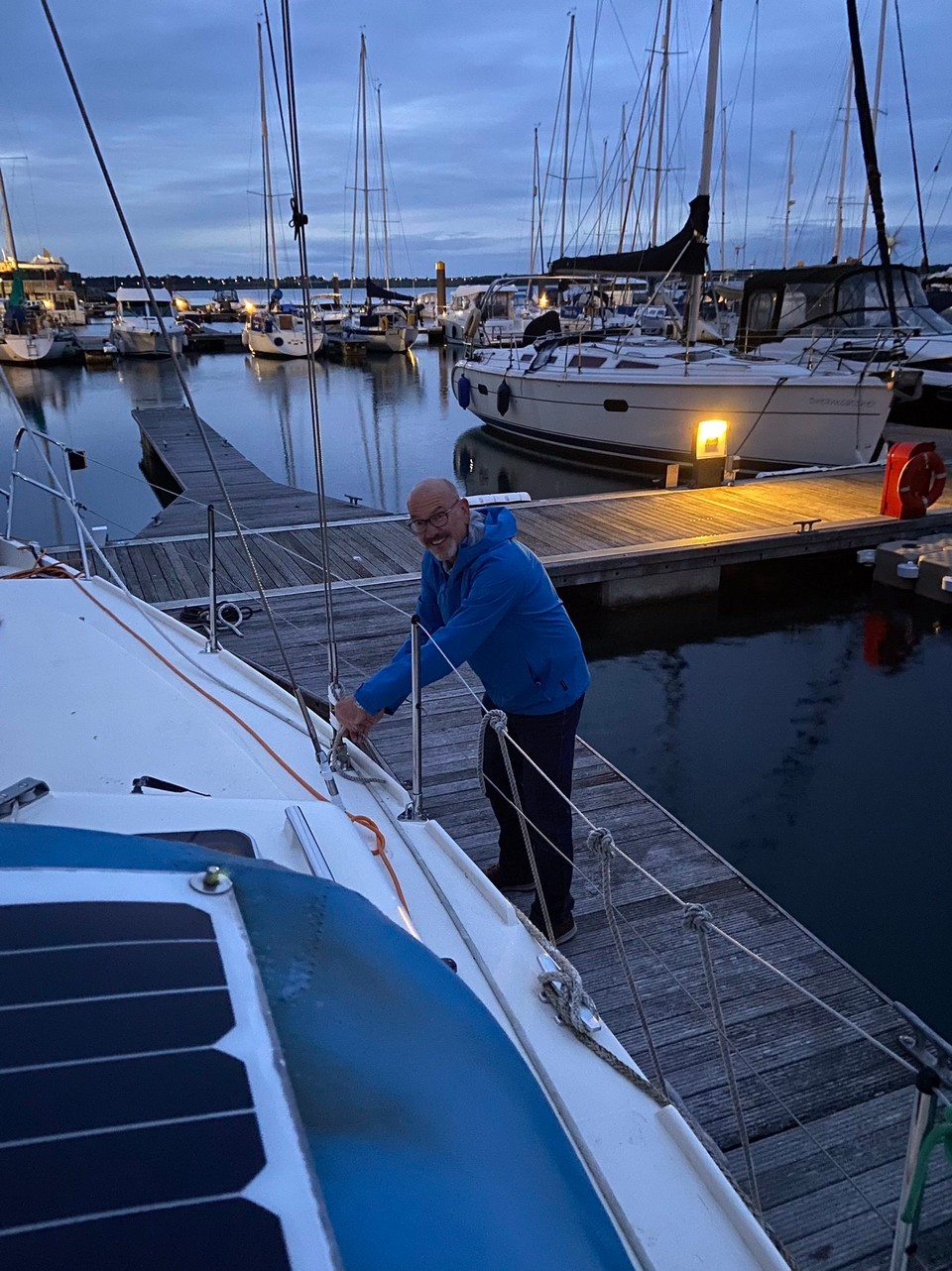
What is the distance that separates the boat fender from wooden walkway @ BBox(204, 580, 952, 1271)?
12793 millimetres

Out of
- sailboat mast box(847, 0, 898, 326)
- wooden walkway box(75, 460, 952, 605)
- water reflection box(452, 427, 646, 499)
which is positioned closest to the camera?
wooden walkway box(75, 460, 952, 605)

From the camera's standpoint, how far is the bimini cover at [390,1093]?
1.01m

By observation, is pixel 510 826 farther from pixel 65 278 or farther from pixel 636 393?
pixel 65 278

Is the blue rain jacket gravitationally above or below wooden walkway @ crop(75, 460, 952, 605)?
above

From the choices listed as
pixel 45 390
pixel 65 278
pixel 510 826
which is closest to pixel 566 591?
pixel 510 826

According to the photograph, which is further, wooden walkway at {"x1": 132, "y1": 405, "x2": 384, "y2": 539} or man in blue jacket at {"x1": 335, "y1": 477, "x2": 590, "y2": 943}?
wooden walkway at {"x1": 132, "y1": 405, "x2": 384, "y2": 539}

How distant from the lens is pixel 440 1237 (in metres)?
1.02

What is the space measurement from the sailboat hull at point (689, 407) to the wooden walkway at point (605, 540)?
2.13 m

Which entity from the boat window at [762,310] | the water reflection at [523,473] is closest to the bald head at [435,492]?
the water reflection at [523,473]

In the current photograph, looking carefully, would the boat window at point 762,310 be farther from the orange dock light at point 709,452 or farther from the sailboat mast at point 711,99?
the orange dock light at point 709,452

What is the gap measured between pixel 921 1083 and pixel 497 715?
1442mm

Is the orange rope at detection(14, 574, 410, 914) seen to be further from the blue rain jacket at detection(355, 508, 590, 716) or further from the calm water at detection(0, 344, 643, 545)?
the calm water at detection(0, 344, 643, 545)

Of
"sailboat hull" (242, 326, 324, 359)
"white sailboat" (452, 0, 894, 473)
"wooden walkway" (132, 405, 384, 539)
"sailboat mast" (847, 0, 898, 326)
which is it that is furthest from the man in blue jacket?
"sailboat hull" (242, 326, 324, 359)

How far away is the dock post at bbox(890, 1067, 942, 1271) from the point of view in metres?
1.26
